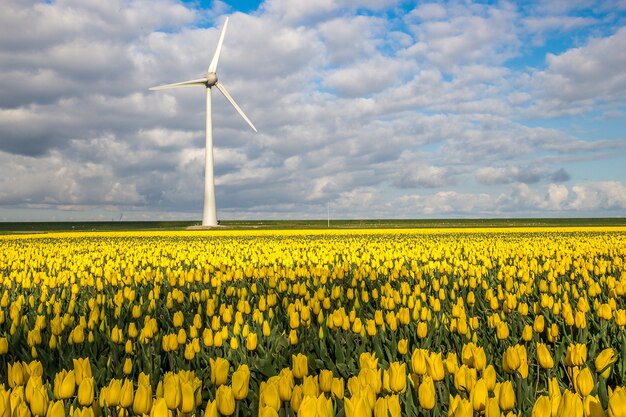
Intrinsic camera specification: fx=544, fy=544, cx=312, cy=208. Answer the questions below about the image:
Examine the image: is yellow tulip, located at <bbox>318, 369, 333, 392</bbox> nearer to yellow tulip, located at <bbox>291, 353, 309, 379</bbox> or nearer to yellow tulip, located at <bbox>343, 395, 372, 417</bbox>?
yellow tulip, located at <bbox>291, 353, 309, 379</bbox>

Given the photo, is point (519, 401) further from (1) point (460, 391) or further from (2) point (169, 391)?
(2) point (169, 391)

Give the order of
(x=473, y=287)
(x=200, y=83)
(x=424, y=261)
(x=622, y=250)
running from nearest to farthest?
(x=473, y=287) → (x=424, y=261) → (x=622, y=250) → (x=200, y=83)

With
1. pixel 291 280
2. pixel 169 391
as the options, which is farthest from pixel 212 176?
pixel 169 391

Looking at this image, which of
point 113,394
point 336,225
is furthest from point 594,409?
point 336,225

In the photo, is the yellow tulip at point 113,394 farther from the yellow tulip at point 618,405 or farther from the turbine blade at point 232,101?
the turbine blade at point 232,101

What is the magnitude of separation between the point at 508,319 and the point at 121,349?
4693 millimetres

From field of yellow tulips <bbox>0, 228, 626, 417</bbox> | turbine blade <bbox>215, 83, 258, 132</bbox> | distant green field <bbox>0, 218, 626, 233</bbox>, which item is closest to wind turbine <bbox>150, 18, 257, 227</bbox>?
Answer: turbine blade <bbox>215, 83, 258, 132</bbox>

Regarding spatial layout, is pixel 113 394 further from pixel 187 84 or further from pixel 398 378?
pixel 187 84

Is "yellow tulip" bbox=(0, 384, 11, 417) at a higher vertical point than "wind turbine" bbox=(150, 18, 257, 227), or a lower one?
lower

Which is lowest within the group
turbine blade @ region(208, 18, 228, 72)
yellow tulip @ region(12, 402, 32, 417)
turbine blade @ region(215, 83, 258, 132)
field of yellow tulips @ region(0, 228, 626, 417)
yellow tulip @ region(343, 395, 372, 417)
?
field of yellow tulips @ region(0, 228, 626, 417)

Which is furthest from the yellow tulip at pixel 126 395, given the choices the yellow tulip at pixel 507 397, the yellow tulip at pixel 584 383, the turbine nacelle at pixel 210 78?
the turbine nacelle at pixel 210 78

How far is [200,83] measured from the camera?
2089 inches

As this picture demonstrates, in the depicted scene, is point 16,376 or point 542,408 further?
point 16,376

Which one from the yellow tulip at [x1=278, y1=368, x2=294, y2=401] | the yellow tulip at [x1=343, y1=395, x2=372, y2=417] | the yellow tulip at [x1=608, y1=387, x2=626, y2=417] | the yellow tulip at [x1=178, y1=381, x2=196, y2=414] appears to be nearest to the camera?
the yellow tulip at [x1=343, y1=395, x2=372, y2=417]
